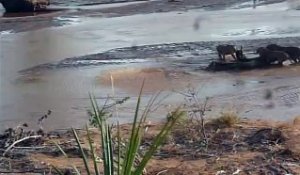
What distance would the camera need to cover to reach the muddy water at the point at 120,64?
1369cm

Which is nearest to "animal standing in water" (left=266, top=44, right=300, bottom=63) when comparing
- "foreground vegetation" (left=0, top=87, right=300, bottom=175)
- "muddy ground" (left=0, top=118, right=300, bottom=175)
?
"foreground vegetation" (left=0, top=87, right=300, bottom=175)

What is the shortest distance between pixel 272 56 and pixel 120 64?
10.9 ft

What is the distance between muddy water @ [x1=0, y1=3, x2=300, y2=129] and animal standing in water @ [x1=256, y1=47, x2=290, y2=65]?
3.20 ft

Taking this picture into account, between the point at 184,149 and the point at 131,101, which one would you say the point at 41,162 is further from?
the point at 131,101

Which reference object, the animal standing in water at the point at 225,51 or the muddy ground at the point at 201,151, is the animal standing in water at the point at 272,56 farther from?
the muddy ground at the point at 201,151

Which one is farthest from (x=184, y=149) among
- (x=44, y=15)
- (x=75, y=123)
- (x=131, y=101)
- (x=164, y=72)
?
(x=44, y=15)

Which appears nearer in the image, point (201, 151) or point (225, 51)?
point (201, 151)

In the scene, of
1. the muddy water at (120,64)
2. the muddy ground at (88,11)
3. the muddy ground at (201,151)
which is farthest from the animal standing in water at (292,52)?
the muddy ground at (88,11)

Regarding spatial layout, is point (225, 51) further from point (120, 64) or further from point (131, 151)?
point (131, 151)

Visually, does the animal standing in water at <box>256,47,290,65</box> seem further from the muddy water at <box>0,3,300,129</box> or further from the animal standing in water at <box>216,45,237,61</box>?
the muddy water at <box>0,3,300,129</box>

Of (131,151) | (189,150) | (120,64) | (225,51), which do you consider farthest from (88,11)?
(131,151)

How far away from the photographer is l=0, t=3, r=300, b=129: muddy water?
13.7 metres

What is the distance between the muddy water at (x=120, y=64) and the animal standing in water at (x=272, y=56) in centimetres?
98

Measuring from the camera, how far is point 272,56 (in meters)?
16.8
